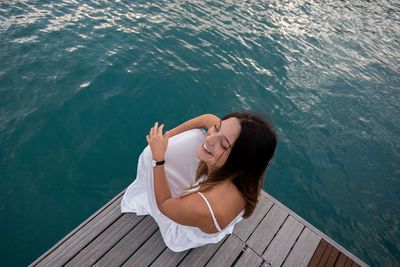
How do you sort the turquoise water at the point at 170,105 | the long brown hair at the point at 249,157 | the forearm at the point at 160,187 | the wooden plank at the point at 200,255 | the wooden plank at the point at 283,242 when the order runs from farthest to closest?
the turquoise water at the point at 170,105, the wooden plank at the point at 283,242, the wooden plank at the point at 200,255, the forearm at the point at 160,187, the long brown hair at the point at 249,157

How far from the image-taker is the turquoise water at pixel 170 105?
4.75 meters

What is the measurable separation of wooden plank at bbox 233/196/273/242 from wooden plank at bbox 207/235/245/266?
111 millimetres

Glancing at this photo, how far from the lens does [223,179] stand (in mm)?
2121

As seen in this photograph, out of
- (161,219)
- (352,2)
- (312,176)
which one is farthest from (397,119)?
(352,2)

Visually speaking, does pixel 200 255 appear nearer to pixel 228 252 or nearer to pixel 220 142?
pixel 228 252

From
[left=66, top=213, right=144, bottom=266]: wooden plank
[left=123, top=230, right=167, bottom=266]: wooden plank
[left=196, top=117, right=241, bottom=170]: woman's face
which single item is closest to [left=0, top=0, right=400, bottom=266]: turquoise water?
[left=66, top=213, right=144, bottom=266]: wooden plank

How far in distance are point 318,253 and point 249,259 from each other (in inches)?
46.7

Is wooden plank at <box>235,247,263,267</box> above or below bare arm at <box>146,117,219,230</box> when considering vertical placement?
below

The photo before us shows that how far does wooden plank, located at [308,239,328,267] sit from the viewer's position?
3.21 meters

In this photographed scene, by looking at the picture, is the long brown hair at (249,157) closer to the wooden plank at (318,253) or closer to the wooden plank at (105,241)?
the wooden plank at (105,241)

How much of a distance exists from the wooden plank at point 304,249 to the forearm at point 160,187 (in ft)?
7.35

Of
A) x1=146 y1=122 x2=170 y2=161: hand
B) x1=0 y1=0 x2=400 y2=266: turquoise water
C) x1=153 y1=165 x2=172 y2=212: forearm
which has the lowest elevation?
x1=0 y1=0 x2=400 y2=266: turquoise water

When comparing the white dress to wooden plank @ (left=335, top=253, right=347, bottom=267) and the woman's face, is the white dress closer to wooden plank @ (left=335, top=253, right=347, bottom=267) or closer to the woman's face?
the woman's face

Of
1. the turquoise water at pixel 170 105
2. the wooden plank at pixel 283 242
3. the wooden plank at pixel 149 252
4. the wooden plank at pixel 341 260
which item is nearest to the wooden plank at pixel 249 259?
the wooden plank at pixel 283 242
